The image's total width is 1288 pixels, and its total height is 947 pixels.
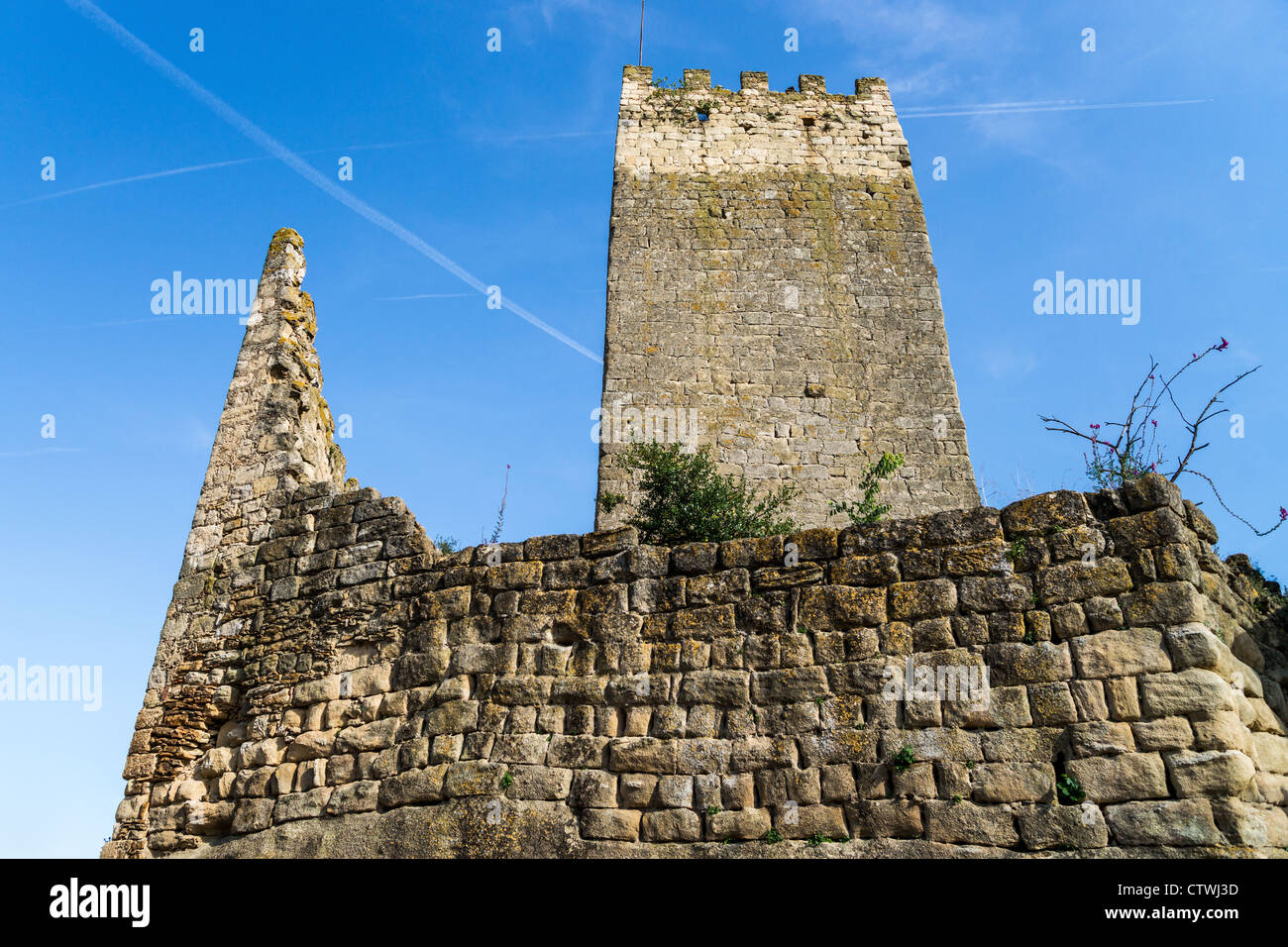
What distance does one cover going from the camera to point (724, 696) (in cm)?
545

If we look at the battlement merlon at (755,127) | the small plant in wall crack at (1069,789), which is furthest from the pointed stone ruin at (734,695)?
the battlement merlon at (755,127)

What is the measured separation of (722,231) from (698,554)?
7290mm

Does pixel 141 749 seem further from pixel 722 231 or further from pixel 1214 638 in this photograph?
pixel 722 231

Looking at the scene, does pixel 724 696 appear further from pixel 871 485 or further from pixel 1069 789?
pixel 871 485

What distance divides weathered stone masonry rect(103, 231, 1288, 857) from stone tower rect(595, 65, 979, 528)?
13.4ft

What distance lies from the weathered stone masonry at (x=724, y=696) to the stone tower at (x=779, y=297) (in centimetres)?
408

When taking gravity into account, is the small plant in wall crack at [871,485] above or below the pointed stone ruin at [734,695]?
above

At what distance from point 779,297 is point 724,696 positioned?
7278 mm

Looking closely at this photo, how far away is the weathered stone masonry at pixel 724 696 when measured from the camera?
185 inches

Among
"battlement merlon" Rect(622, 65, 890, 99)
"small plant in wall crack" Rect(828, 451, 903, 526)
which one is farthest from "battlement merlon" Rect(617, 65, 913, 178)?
"small plant in wall crack" Rect(828, 451, 903, 526)

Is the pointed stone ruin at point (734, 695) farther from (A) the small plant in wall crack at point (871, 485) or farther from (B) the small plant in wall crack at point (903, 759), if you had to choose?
(A) the small plant in wall crack at point (871, 485)

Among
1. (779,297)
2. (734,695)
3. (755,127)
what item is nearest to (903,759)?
(734,695)
